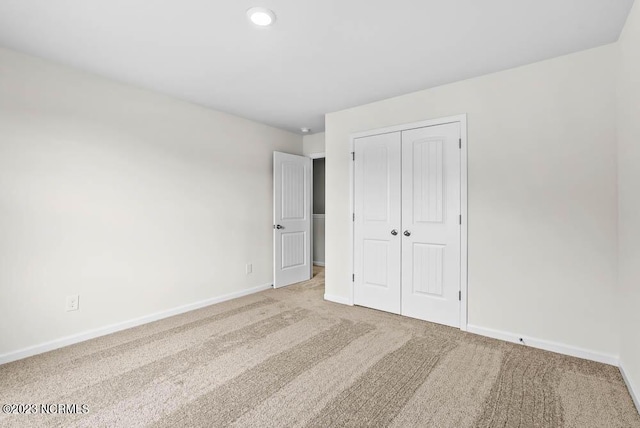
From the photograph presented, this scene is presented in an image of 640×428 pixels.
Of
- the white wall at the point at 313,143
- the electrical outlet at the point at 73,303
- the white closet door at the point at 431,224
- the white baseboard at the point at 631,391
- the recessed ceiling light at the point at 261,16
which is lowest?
the white baseboard at the point at 631,391

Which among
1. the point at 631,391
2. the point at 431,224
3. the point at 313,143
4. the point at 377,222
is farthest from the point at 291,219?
the point at 631,391

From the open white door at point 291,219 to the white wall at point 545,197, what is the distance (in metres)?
2.26

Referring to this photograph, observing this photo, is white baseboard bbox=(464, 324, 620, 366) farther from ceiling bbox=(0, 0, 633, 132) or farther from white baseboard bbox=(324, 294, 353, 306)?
ceiling bbox=(0, 0, 633, 132)

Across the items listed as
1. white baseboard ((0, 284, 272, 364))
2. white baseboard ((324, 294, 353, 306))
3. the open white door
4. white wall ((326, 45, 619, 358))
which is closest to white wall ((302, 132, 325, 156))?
the open white door

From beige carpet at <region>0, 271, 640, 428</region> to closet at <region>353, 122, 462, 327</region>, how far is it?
415 mm

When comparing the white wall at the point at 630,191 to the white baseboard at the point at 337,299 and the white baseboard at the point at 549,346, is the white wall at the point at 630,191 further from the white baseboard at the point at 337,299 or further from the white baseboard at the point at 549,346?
the white baseboard at the point at 337,299

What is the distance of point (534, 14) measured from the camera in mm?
1959

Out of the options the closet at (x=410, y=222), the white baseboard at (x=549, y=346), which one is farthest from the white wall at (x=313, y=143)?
the white baseboard at (x=549, y=346)

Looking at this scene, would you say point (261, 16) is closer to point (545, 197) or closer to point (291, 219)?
point (545, 197)

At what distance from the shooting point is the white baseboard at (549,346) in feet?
7.64

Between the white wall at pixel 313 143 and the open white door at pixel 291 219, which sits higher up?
the white wall at pixel 313 143

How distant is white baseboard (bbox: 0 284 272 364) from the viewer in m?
2.40

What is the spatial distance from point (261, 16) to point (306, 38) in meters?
0.38

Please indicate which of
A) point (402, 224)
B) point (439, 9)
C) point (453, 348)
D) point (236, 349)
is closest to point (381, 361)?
point (453, 348)
